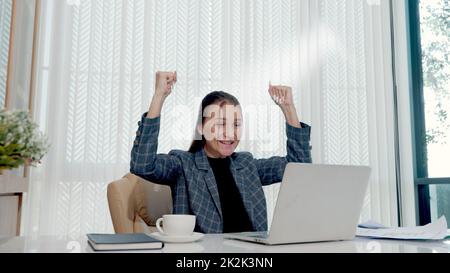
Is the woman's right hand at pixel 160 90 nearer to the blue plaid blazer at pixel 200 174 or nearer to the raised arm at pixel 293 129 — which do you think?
the blue plaid blazer at pixel 200 174

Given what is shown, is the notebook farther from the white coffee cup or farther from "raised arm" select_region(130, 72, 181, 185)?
"raised arm" select_region(130, 72, 181, 185)

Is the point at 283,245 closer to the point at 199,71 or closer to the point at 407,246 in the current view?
the point at 407,246

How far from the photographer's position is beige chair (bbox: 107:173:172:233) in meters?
1.55

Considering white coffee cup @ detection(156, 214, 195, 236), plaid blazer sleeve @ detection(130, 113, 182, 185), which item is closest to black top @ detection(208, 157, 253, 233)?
plaid blazer sleeve @ detection(130, 113, 182, 185)

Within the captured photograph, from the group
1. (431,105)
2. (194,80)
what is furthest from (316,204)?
(431,105)

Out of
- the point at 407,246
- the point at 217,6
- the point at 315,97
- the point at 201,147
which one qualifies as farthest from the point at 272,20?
the point at 407,246

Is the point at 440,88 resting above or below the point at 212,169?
above

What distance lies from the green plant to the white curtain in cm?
165

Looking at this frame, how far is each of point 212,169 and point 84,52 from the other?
123 cm

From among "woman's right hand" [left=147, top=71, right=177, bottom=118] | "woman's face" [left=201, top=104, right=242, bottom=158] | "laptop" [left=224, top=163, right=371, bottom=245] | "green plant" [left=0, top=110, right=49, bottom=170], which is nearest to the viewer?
"green plant" [left=0, top=110, right=49, bottom=170]

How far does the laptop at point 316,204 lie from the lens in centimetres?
91

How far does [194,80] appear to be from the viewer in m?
2.60

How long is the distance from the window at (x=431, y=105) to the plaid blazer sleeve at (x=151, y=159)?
6.09 ft
